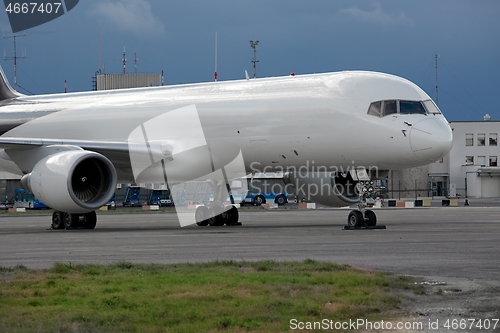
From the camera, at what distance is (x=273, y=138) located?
23562mm

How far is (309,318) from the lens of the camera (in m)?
8.02

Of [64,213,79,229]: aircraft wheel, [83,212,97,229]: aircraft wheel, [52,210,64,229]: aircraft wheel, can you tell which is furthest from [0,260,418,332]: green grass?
[52,210,64,229]: aircraft wheel

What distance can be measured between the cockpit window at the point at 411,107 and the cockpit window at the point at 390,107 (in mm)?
132

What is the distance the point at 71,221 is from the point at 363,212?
8.93 meters

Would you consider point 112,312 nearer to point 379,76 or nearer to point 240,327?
point 240,327

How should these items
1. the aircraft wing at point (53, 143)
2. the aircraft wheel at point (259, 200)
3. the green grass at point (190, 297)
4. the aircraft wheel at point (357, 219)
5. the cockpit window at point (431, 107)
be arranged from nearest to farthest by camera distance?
the green grass at point (190, 297) → the cockpit window at point (431, 107) → the aircraft wheel at point (357, 219) → the aircraft wing at point (53, 143) → the aircraft wheel at point (259, 200)

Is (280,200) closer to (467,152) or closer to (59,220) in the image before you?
(467,152)

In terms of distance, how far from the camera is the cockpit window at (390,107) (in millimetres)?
22031

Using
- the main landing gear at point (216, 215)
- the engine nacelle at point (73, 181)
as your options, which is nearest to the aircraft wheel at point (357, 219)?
the main landing gear at point (216, 215)

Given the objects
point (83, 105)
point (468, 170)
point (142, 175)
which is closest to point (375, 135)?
point (142, 175)

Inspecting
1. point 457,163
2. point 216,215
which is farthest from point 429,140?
point 457,163

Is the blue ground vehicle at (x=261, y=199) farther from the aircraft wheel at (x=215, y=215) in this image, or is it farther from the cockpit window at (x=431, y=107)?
the cockpit window at (x=431, y=107)

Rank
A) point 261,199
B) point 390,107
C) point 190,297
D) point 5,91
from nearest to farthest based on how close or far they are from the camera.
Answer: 1. point 190,297
2. point 390,107
3. point 5,91
4. point 261,199

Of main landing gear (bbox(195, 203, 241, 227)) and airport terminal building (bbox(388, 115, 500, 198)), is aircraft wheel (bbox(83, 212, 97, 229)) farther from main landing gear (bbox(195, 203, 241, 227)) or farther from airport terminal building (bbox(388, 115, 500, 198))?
airport terminal building (bbox(388, 115, 500, 198))
